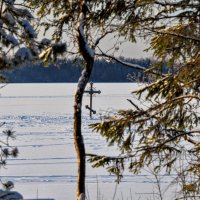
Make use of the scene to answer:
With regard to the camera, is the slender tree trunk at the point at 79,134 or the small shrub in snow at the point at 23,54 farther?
the slender tree trunk at the point at 79,134

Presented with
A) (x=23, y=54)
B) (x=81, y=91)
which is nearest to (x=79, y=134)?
(x=81, y=91)

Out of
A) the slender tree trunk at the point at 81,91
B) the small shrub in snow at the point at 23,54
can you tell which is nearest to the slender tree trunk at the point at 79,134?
the slender tree trunk at the point at 81,91

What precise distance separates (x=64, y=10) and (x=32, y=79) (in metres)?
124

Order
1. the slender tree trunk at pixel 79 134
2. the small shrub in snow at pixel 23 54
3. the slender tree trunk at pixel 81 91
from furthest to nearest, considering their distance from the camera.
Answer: the slender tree trunk at pixel 79 134, the slender tree trunk at pixel 81 91, the small shrub in snow at pixel 23 54

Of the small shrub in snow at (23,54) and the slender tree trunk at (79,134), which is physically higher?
the small shrub in snow at (23,54)

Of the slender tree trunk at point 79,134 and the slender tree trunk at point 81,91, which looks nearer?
the slender tree trunk at point 81,91

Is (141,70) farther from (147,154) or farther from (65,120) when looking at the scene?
(65,120)

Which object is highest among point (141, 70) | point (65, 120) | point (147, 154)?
point (141, 70)

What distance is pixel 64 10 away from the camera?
5793 mm

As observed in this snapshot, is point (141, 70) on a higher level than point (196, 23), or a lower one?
lower

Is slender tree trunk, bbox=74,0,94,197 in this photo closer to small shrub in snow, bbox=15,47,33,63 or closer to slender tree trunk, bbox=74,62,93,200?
slender tree trunk, bbox=74,62,93,200

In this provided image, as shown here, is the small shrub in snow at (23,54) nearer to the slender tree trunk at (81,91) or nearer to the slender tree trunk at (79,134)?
the slender tree trunk at (81,91)

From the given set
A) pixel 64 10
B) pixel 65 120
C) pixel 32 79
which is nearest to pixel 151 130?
pixel 64 10

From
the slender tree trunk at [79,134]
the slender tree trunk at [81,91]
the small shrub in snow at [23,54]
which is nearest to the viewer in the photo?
the small shrub in snow at [23,54]
